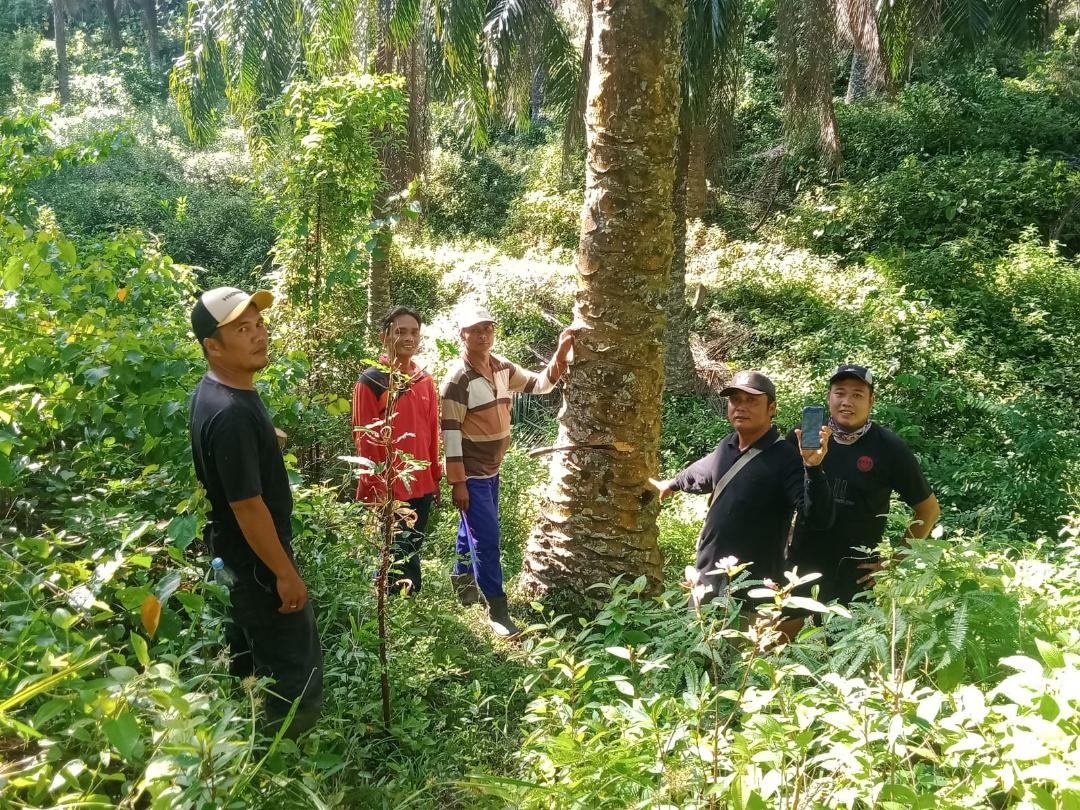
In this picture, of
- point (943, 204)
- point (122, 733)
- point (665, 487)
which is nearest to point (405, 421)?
point (665, 487)

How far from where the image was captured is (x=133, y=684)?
4.88 feet

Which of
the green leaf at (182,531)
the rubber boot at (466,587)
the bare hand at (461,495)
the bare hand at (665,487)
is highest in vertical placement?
the green leaf at (182,531)

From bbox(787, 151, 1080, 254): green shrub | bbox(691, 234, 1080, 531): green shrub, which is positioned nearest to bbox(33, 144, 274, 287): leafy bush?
bbox(691, 234, 1080, 531): green shrub

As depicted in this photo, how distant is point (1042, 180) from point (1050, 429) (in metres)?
6.47

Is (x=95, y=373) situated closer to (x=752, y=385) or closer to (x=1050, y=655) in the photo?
(x=752, y=385)

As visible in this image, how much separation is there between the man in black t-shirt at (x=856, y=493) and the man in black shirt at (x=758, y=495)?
19 centimetres

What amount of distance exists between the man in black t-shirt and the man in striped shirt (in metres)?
1.44

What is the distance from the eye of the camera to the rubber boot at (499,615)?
4.10 meters

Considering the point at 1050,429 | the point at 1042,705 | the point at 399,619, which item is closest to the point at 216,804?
the point at 1042,705

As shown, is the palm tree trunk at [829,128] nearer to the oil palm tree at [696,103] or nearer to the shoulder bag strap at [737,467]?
the oil palm tree at [696,103]

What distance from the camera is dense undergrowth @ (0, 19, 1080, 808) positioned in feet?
5.24

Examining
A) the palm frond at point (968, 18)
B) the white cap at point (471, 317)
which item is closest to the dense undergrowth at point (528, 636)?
the white cap at point (471, 317)

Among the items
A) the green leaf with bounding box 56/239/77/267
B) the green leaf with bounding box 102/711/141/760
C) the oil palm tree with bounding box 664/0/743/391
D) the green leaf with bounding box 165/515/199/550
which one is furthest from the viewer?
the oil palm tree with bounding box 664/0/743/391

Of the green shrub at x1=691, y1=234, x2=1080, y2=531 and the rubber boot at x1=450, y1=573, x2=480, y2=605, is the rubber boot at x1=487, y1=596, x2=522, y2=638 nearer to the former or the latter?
the rubber boot at x1=450, y1=573, x2=480, y2=605
